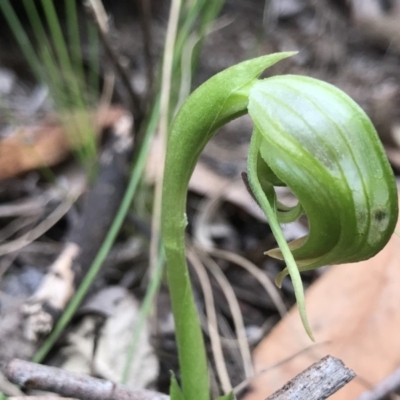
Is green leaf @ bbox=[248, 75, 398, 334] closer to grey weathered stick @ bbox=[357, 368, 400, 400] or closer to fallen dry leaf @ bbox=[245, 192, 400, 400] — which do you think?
grey weathered stick @ bbox=[357, 368, 400, 400]

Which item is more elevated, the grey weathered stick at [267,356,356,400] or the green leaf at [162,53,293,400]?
the green leaf at [162,53,293,400]

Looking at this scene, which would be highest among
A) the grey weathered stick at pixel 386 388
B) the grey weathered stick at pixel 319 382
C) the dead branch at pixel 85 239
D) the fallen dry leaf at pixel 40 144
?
the fallen dry leaf at pixel 40 144

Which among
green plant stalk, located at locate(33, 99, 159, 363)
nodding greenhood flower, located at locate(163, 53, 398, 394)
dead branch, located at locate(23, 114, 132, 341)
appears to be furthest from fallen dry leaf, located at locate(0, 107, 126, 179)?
nodding greenhood flower, located at locate(163, 53, 398, 394)

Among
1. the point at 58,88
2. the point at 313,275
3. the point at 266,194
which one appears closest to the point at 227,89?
the point at 266,194

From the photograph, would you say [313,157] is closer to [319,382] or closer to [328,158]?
[328,158]

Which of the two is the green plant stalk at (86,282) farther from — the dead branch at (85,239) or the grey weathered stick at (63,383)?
the grey weathered stick at (63,383)

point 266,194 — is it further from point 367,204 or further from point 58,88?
point 58,88

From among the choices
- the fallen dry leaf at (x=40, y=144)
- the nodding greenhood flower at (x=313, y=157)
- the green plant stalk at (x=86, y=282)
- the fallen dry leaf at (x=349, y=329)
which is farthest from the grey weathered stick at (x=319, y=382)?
the fallen dry leaf at (x=40, y=144)
